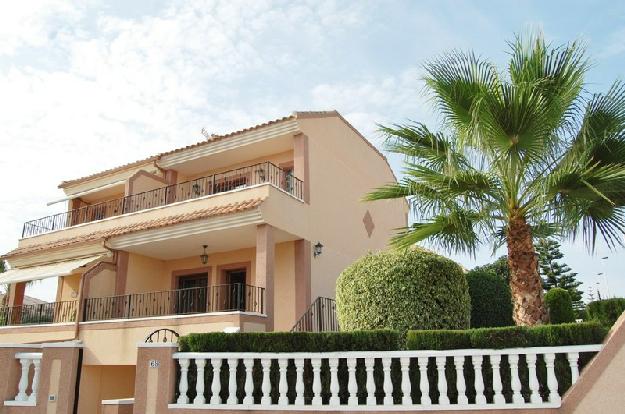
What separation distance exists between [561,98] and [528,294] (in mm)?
3623

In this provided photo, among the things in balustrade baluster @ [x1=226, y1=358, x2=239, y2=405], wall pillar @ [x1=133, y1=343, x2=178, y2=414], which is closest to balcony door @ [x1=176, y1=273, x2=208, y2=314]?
wall pillar @ [x1=133, y1=343, x2=178, y2=414]

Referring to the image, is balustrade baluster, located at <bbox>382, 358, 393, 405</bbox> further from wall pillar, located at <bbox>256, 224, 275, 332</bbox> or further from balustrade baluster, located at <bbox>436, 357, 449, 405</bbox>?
wall pillar, located at <bbox>256, 224, 275, 332</bbox>

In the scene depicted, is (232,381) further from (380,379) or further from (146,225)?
(146,225)

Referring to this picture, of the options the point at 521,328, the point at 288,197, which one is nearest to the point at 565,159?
the point at 521,328

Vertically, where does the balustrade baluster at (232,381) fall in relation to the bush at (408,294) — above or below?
below

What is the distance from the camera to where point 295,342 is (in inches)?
329

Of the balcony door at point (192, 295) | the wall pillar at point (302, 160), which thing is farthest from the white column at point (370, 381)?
the balcony door at point (192, 295)

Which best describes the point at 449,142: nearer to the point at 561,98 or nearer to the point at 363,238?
the point at 561,98

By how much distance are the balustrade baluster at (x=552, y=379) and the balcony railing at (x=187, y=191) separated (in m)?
12.1

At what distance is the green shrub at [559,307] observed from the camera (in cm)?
1666

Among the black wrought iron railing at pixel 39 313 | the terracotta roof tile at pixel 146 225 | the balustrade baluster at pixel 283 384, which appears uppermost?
the terracotta roof tile at pixel 146 225

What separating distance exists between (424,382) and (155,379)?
4208mm

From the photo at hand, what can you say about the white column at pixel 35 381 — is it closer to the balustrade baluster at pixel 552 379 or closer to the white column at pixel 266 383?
the white column at pixel 266 383

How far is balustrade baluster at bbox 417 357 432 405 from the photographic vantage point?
7551 mm
